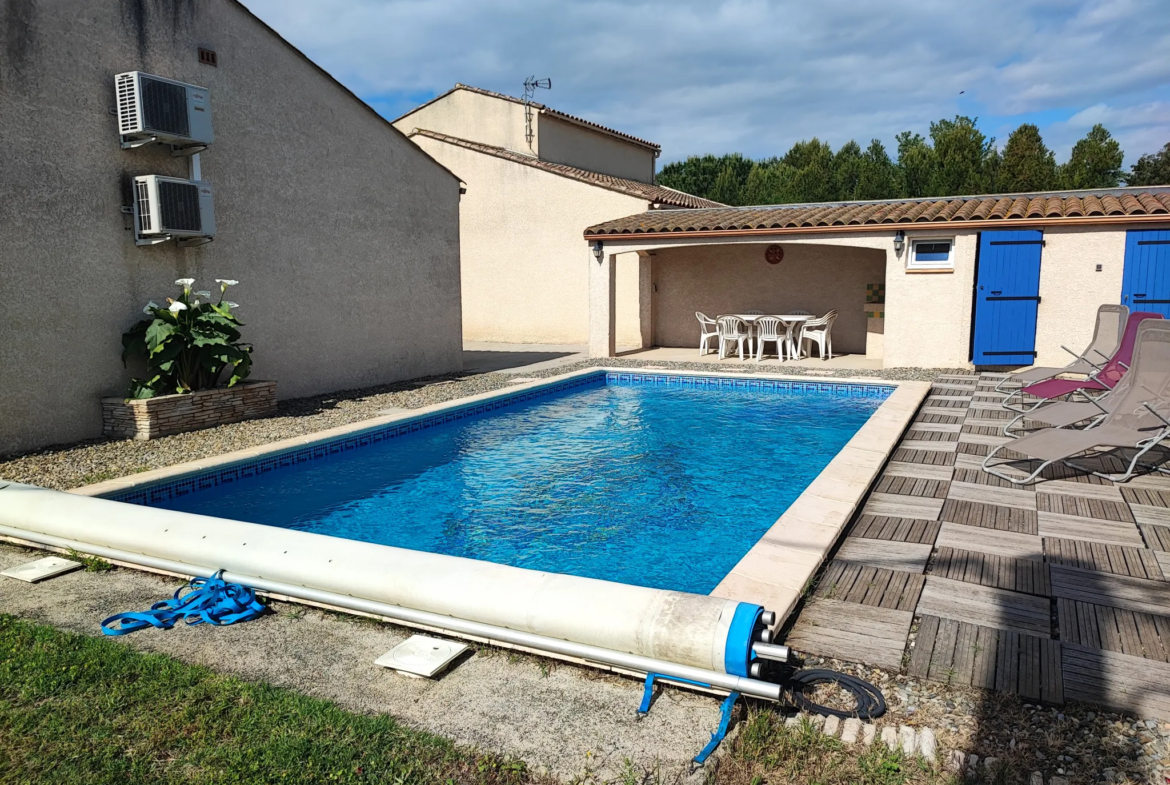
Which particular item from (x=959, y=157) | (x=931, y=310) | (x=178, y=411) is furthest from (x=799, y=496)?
(x=959, y=157)

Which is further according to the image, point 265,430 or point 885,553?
point 265,430

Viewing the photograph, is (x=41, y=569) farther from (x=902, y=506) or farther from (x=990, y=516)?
(x=990, y=516)

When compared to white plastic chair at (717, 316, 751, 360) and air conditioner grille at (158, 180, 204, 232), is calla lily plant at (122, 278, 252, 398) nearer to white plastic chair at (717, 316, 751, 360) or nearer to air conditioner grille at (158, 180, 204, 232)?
air conditioner grille at (158, 180, 204, 232)

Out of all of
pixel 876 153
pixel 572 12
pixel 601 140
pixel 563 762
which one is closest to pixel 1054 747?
pixel 563 762

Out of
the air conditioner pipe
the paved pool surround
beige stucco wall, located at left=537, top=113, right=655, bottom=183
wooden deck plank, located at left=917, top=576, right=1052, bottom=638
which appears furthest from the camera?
beige stucco wall, located at left=537, top=113, right=655, bottom=183

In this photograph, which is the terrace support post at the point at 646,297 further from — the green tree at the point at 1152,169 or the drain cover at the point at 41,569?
the green tree at the point at 1152,169

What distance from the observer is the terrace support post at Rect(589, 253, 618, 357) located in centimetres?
1559

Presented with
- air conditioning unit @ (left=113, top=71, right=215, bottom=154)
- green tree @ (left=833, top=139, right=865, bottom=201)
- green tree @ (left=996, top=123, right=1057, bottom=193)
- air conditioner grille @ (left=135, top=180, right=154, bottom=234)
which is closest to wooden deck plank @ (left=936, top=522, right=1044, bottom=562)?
air conditioner grille @ (left=135, top=180, right=154, bottom=234)

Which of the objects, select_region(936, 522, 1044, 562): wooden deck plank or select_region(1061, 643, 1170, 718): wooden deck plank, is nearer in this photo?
select_region(1061, 643, 1170, 718): wooden deck plank

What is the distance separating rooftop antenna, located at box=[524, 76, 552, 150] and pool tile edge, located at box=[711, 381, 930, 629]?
49.2 ft

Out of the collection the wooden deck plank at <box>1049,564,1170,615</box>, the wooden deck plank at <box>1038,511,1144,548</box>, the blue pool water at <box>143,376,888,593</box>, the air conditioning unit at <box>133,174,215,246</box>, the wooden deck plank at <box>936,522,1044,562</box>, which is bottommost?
the blue pool water at <box>143,376,888,593</box>

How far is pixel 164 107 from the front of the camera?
8.48 m

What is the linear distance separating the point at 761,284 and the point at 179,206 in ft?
38.7

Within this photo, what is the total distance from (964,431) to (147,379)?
8950 mm
